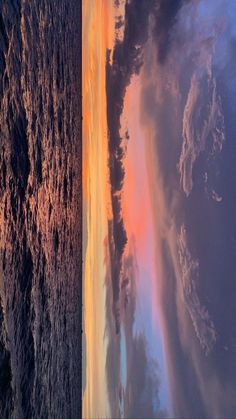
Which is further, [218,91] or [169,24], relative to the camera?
[169,24]

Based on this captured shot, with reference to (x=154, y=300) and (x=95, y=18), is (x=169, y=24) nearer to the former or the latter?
(x=95, y=18)

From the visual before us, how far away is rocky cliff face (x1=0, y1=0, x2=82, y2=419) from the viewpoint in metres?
1.65

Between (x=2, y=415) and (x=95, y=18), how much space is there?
2067 millimetres

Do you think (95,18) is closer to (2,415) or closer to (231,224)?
(231,224)

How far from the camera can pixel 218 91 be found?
8.36 ft

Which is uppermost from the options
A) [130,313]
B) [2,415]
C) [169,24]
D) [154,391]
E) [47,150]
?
[169,24]

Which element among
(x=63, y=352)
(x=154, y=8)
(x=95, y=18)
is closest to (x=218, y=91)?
(x=154, y=8)

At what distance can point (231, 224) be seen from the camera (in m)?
2.49

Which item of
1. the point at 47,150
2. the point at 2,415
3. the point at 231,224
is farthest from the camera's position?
the point at 231,224

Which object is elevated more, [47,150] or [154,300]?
[47,150]

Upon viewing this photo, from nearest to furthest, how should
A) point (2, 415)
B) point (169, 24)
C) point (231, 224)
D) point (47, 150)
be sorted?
1. point (2, 415)
2. point (47, 150)
3. point (231, 224)
4. point (169, 24)

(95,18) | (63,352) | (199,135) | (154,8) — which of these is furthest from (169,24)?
(63,352)

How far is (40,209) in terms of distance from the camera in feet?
6.90

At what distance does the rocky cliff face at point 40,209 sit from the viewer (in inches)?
64.9
